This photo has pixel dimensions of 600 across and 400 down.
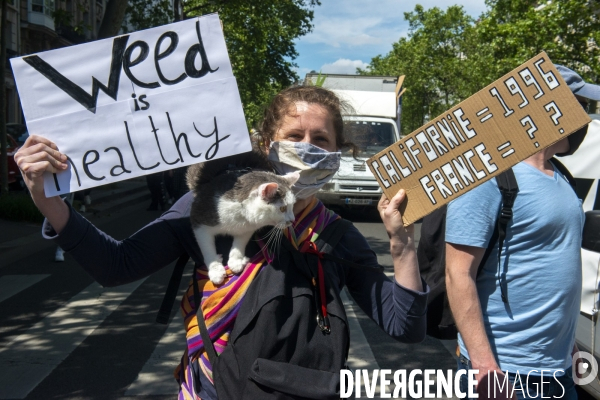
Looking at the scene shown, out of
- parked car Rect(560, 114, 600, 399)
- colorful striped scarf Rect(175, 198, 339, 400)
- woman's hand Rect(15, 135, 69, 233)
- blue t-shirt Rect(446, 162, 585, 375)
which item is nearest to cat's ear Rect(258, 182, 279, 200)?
colorful striped scarf Rect(175, 198, 339, 400)

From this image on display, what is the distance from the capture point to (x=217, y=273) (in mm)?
1866

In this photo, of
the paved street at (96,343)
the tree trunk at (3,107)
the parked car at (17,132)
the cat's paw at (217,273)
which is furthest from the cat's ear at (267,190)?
the parked car at (17,132)

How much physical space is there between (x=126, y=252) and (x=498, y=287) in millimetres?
1374

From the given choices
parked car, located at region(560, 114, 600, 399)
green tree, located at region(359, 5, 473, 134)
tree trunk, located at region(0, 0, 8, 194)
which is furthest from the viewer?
green tree, located at region(359, 5, 473, 134)

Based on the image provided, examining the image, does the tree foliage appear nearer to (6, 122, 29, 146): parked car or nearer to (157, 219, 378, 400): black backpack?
(157, 219, 378, 400): black backpack

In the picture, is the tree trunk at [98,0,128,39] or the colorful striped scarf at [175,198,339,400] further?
A: the tree trunk at [98,0,128,39]

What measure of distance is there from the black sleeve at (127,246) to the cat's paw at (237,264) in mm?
153

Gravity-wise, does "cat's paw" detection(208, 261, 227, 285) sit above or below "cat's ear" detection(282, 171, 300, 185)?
below

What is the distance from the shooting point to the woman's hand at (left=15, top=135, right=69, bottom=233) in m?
1.78

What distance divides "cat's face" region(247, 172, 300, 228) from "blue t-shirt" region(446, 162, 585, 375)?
70 cm

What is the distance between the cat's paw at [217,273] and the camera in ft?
6.11

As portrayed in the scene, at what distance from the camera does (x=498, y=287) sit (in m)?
2.30

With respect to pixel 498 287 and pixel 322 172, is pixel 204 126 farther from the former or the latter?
pixel 498 287

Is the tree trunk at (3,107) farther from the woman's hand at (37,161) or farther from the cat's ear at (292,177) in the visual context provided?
the cat's ear at (292,177)
